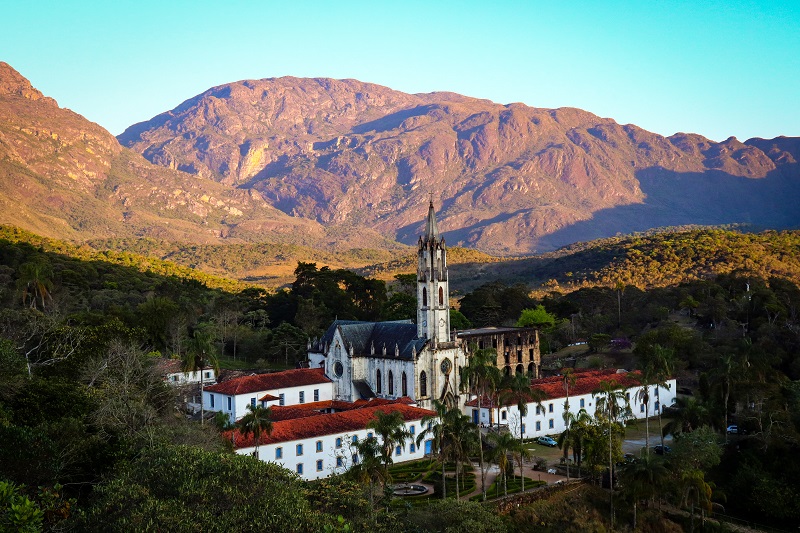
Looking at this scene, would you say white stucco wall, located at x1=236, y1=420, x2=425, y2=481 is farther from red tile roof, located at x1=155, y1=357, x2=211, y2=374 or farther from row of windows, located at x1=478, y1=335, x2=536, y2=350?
row of windows, located at x1=478, y1=335, x2=536, y2=350

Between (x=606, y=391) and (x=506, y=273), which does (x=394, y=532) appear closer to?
(x=606, y=391)

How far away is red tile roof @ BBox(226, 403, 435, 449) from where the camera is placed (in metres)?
48.1

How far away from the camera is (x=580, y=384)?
6525 centimetres

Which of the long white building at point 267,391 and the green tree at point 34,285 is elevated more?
the green tree at point 34,285

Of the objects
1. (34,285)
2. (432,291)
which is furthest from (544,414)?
(34,285)

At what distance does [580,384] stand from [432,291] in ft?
45.1

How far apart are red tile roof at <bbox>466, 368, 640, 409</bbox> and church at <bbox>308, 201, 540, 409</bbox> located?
122 inches

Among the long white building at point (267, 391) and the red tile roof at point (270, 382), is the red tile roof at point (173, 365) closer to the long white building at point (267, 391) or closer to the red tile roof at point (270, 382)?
the long white building at point (267, 391)

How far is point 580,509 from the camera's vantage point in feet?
155

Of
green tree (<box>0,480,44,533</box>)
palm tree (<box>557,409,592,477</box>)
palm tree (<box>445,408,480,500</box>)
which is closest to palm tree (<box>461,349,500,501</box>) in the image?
palm tree (<box>557,409,592,477</box>)

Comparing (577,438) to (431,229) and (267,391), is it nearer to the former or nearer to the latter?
(431,229)

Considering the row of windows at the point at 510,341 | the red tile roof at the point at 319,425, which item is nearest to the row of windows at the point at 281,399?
the red tile roof at the point at 319,425

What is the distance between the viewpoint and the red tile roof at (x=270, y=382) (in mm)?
59219

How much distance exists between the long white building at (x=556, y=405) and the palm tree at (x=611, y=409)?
836 mm
